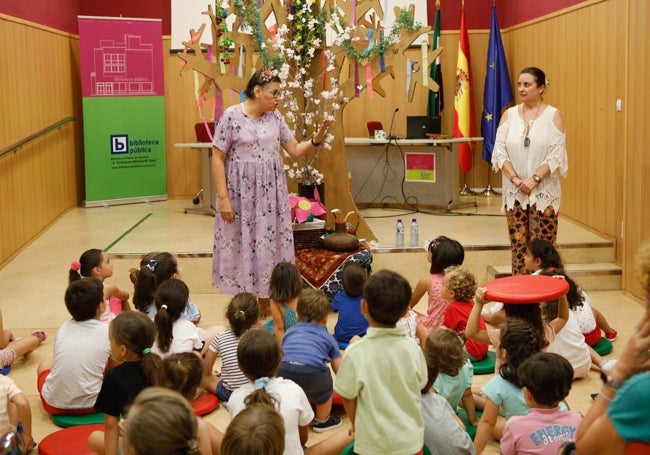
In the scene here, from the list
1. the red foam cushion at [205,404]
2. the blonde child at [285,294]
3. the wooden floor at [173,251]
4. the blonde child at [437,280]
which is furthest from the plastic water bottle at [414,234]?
the red foam cushion at [205,404]

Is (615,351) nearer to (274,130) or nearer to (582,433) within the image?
(274,130)

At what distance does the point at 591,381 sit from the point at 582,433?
2.80 metres

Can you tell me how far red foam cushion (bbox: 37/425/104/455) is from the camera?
3928 mm

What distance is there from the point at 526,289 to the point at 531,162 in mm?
2043

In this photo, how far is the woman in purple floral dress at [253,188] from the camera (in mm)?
5574

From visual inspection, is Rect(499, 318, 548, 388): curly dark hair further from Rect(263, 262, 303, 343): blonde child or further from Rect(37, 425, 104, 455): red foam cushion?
Rect(37, 425, 104, 455): red foam cushion

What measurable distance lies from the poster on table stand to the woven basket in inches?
175

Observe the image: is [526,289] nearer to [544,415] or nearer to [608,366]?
[544,415]

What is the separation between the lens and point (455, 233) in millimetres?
7859

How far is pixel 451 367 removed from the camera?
3779 millimetres

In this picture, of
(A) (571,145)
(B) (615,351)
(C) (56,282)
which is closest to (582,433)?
(B) (615,351)

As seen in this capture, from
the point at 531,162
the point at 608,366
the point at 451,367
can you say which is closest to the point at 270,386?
the point at 451,367

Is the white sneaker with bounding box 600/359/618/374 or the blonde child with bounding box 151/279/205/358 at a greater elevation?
the white sneaker with bounding box 600/359/618/374

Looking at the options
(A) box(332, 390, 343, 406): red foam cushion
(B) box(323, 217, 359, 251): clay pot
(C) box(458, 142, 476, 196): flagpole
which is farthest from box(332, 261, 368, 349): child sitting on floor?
(C) box(458, 142, 476, 196): flagpole
